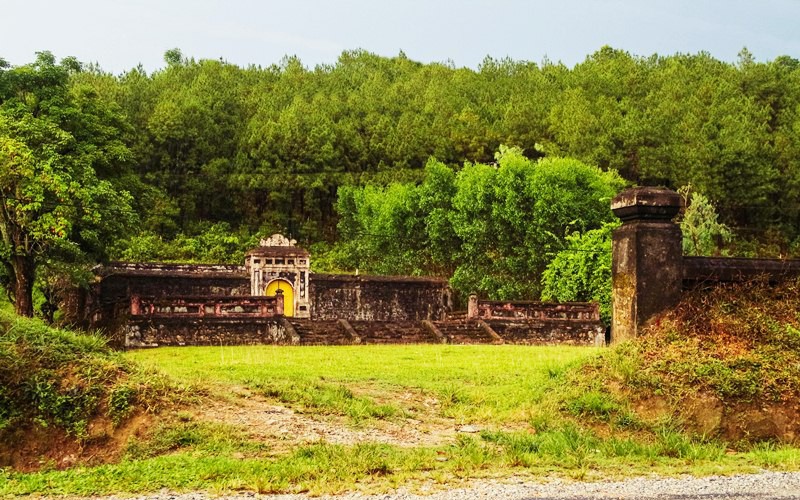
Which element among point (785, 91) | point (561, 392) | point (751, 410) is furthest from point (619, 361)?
point (785, 91)

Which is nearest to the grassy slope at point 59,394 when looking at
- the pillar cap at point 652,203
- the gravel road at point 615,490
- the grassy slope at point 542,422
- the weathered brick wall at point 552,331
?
the grassy slope at point 542,422

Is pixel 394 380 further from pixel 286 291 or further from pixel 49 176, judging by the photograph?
pixel 286 291

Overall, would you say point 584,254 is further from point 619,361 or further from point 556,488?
point 556,488

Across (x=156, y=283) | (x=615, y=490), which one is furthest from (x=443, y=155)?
(x=615, y=490)

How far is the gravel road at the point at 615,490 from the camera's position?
214 inches

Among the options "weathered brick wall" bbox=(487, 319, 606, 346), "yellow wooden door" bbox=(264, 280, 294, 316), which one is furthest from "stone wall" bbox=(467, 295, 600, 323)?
"yellow wooden door" bbox=(264, 280, 294, 316)

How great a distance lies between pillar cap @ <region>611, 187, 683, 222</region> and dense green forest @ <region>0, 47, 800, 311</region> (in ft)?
59.9

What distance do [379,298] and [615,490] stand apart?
90.0 ft

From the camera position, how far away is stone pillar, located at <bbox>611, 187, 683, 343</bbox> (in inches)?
340

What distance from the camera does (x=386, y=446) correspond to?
700cm

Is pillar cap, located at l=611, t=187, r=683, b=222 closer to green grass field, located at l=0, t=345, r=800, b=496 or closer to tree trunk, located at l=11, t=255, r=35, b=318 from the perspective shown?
green grass field, located at l=0, t=345, r=800, b=496

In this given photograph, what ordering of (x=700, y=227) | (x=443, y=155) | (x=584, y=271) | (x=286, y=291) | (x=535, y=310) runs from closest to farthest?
(x=535, y=310), (x=584, y=271), (x=286, y=291), (x=700, y=227), (x=443, y=155)

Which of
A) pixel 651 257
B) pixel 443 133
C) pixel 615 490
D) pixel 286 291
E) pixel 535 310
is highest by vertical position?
pixel 443 133

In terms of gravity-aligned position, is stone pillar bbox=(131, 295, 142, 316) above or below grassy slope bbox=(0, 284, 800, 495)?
above
